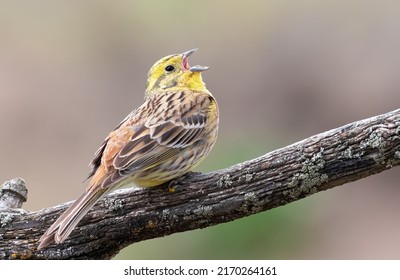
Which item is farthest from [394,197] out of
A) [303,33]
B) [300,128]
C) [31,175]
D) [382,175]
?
[31,175]

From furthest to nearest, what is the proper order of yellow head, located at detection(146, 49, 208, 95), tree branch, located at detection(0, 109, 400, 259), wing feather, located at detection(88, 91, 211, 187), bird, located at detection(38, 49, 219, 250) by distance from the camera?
yellow head, located at detection(146, 49, 208, 95) → wing feather, located at detection(88, 91, 211, 187) → bird, located at detection(38, 49, 219, 250) → tree branch, located at detection(0, 109, 400, 259)

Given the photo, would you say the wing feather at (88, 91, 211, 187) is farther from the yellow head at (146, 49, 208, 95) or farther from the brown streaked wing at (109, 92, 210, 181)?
the yellow head at (146, 49, 208, 95)

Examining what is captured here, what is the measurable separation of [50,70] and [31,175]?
76.9 inches

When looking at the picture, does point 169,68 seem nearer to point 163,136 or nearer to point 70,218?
point 163,136

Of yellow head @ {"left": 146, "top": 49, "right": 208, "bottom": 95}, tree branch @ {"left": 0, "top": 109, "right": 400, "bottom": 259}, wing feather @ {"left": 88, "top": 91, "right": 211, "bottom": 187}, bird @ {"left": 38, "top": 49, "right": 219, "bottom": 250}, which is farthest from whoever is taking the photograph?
yellow head @ {"left": 146, "top": 49, "right": 208, "bottom": 95}

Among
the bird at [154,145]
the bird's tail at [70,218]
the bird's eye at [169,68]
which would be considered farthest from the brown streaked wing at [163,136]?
the bird's eye at [169,68]

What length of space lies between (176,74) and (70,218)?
1.80m

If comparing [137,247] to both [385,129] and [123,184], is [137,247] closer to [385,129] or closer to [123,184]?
[123,184]

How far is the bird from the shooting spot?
6.07m

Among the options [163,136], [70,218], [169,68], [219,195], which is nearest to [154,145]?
[163,136]

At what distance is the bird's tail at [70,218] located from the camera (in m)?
5.88

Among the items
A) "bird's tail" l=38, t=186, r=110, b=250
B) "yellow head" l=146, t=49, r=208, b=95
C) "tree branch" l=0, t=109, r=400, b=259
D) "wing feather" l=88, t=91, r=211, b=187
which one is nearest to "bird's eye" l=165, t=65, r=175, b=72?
"yellow head" l=146, t=49, r=208, b=95

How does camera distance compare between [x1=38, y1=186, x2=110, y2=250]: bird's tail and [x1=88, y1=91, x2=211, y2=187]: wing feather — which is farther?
[x1=88, y1=91, x2=211, y2=187]: wing feather

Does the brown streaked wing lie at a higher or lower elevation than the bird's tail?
higher
